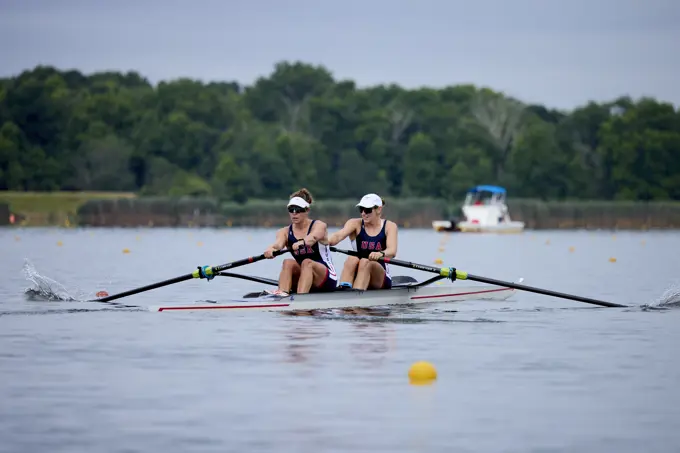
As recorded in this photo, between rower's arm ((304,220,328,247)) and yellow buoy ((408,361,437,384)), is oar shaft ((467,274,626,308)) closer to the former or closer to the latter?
rower's arm ((304,220,328,247))

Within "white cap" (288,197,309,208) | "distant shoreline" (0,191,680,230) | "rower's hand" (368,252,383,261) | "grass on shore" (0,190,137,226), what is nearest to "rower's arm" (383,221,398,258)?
"rower's hand" (368,252,383,261)

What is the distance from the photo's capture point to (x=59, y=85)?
3947 inches

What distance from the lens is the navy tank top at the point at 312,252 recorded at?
54.1 ft

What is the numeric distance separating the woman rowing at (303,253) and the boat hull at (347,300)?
0.17 meters

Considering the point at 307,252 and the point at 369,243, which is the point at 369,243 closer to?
the point at 369,243

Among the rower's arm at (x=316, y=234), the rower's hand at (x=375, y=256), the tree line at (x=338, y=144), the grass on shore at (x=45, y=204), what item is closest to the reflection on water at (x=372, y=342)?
the rower's hand at (x=375, y=256)

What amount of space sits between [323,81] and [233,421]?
97431 millimetres

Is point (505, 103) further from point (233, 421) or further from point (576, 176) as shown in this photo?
point (233, 421)

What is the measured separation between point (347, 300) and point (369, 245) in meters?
0.76

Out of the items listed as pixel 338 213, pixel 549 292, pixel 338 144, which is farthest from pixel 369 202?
pixel 338 144

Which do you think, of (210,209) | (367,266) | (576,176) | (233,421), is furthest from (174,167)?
(233,421)

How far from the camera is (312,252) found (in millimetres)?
16531

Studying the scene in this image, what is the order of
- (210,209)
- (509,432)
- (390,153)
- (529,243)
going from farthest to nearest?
(390,153), (210,209), (529,243), (509,432)

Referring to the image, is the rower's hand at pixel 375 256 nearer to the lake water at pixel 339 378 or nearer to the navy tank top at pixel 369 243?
the navy tank top at pixel 369 243
